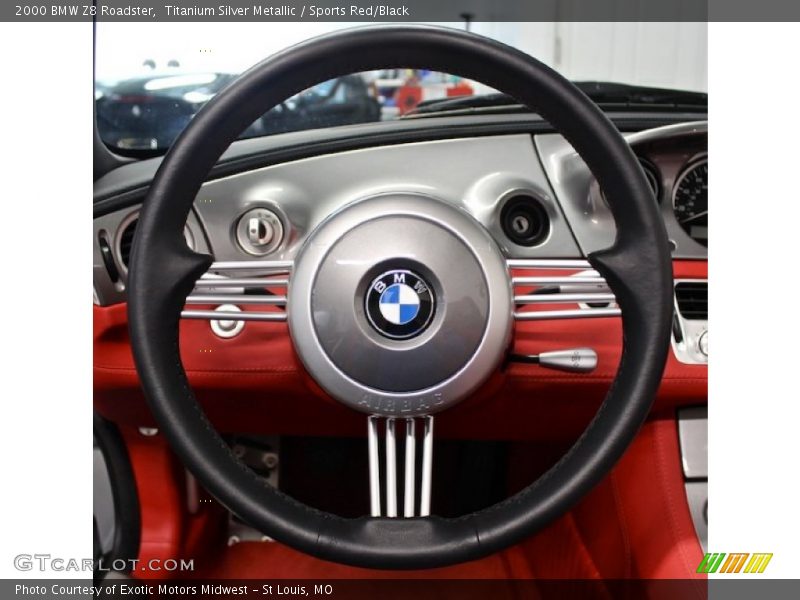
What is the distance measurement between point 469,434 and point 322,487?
392mm

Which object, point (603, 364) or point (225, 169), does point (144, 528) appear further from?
point (603, 364)

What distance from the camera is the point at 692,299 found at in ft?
3.28

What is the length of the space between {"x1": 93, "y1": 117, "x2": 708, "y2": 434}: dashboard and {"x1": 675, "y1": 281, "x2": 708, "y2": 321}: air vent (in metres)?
0.07

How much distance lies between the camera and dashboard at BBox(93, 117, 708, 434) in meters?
0.94

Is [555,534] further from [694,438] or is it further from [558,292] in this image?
[558,292]

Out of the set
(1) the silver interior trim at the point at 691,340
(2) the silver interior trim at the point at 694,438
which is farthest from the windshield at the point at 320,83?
(2) the silver interior trim at the point at 694,438

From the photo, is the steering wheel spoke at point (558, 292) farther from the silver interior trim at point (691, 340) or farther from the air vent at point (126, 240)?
the air vent at point (126, 240)

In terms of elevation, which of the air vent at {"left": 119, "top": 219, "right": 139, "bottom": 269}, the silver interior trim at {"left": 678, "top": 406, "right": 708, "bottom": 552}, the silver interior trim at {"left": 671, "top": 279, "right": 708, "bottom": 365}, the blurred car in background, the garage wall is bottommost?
the silver interior trim at {"left": 678, "top": 406, "right": 708, "bottom": 552}

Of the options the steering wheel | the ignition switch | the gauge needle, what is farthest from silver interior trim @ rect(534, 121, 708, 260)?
the ignition switch

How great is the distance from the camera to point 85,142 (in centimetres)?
76

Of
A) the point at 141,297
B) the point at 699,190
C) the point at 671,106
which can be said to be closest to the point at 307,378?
the point at 141,297

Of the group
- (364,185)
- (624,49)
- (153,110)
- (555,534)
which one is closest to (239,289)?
(364,185)

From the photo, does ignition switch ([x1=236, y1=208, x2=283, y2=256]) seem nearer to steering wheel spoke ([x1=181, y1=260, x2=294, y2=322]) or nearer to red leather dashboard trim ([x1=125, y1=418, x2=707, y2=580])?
steering wheel spoke ([x1=181, y1=260, x2=294, y2=322])
